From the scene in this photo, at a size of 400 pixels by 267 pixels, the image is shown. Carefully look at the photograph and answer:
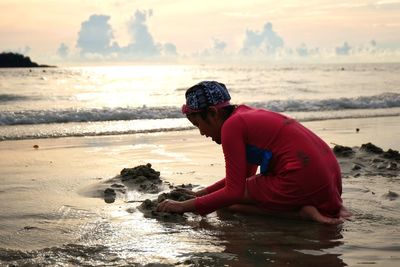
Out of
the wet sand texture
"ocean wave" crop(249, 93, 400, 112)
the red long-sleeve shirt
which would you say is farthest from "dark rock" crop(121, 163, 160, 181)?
"ocean wave" crop(249, 93, 400, 112)

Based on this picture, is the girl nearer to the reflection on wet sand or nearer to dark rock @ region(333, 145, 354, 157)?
the reflection on wet sand

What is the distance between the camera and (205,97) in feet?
12.1

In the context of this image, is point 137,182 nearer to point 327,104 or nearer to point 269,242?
point 269,242

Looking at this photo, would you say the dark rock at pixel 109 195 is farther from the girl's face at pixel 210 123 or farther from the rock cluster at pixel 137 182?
the girl's face at pixel 210 123

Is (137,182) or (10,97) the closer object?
(137,182)

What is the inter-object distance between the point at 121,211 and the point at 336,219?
180cm

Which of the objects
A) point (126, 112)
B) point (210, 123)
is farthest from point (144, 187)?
point (126, 112)

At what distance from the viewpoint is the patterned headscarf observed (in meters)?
3.70

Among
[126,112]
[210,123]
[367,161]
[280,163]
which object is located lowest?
[367,161]

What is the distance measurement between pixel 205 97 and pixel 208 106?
0.24ft

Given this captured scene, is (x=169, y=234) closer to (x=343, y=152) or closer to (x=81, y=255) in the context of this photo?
(x=81, y=255)

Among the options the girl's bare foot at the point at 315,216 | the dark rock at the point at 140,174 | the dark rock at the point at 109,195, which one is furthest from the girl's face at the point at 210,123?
the dark rock at the point at 140,174

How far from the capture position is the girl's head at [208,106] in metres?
3.71

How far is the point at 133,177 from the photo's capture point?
5648 millimetres
